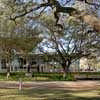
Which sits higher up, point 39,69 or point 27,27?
point 27,27

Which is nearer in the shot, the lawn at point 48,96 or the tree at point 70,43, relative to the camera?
the lawn at point 48,96

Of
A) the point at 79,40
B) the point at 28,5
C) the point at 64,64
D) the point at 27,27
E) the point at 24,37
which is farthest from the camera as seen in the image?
the point at 64,64

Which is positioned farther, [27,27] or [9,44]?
[9,44]

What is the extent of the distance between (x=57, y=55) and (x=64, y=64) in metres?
1.81

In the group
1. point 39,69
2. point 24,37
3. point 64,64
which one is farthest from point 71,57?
point 39,69

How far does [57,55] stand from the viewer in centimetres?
3083

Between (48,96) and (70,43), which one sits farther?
(70,43)

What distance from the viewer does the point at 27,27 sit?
76.8ft

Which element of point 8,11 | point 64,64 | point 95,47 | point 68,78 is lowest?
point 68,78

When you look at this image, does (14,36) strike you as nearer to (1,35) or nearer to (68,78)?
(1,35)

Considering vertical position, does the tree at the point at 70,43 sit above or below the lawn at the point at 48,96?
above

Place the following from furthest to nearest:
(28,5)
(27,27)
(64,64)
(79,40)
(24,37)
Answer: (64,64), (79,40), (24,37), (27,27), (28,5)

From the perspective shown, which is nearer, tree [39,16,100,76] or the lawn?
the lawn

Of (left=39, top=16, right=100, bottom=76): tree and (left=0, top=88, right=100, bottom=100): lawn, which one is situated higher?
(left=39, top=16, right=100, bottom=76): tree
